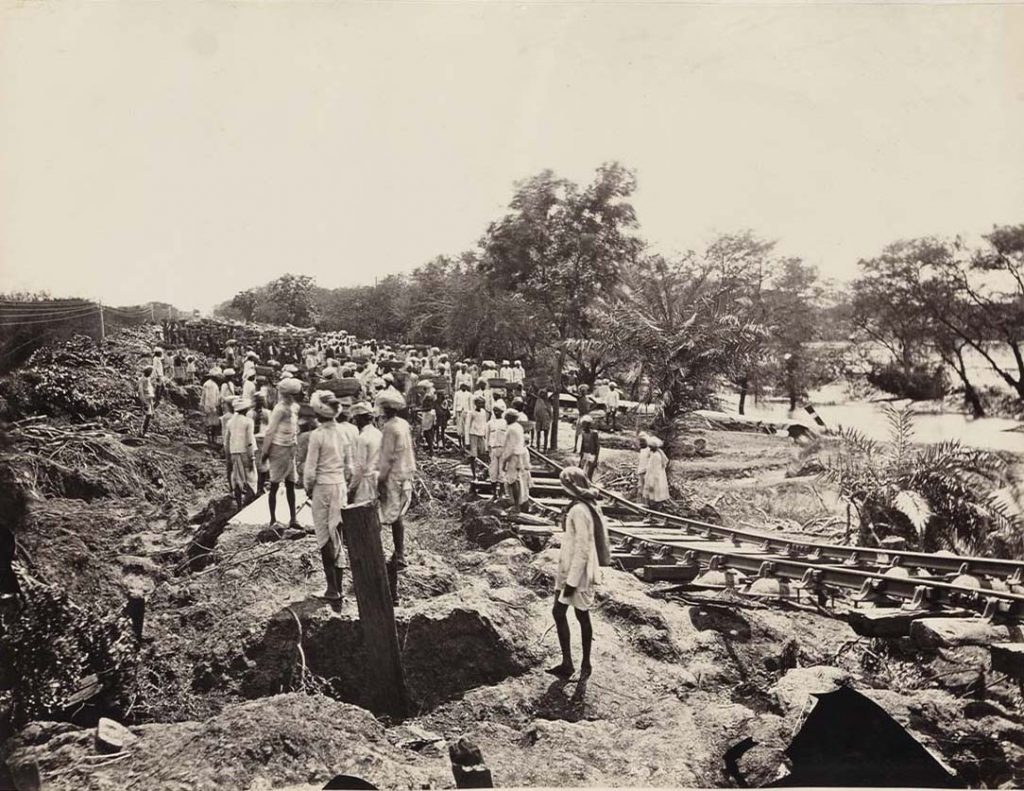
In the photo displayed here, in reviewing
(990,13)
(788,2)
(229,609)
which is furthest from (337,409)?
(990,13)

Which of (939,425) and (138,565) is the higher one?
(939,425)

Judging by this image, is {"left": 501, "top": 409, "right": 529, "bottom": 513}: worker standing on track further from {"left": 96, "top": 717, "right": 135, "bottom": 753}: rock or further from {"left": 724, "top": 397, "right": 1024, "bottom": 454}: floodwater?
{"left": 96, "top": 717, "right": 135, "bottom": 753}: rock

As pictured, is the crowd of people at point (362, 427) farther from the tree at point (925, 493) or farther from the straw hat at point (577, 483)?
the tree at point (925, 493)

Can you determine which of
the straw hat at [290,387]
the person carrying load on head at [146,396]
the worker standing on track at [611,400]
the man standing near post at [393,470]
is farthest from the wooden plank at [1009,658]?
the worker standing on track at [611,400]

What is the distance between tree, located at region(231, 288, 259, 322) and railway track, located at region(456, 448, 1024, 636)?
305 cm

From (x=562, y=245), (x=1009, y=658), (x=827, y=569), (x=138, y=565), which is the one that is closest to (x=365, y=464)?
(x=138, y=565)

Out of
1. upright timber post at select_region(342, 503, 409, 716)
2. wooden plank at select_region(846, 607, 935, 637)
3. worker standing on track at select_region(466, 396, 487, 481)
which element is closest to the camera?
upright timber post at select_region(342, 503, 409, 716)

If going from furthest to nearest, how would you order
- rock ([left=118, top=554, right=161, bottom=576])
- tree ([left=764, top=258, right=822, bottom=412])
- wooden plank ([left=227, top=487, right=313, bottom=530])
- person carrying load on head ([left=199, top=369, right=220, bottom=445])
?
1. tree ([left=764, top=258, right=822, bottom=412])
2. person carrying load on head ([left=199, top=369, right=220, bottom=445])
3. wooden plank ([left=227, top=487, right=313, bottom=530])
4. rock ([left=118, top=554, right=161, bottom=576])

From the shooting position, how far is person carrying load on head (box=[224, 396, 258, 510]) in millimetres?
5758

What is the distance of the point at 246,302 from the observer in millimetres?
5551

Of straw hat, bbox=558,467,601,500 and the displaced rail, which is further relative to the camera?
the displaced rail

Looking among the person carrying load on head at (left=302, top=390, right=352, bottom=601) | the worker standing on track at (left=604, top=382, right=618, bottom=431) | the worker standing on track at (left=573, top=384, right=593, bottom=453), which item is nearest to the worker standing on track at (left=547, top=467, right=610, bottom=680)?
the person carrying load on head at (left=302, top=390, right=352, bottom=601)

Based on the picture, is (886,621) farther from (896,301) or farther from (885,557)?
(896,301)

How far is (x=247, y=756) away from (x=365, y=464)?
7.22ft
